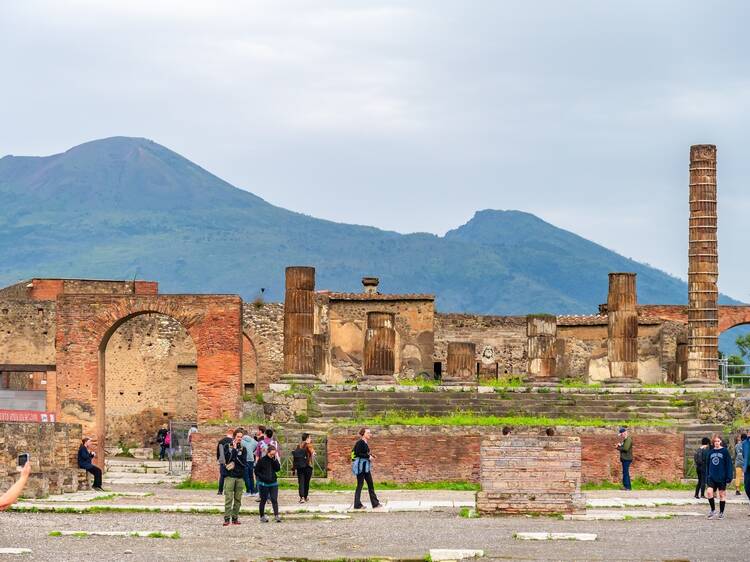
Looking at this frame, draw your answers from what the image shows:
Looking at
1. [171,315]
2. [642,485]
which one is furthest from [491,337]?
[642,485]

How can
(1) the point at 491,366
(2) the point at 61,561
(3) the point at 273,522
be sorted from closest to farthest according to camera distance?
(2) the point at 61,561 → (3) the point at 273,522 → (1) the point at 491,366

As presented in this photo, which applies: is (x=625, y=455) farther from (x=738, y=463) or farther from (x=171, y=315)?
(x=171, y=315)

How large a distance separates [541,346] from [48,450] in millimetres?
14892

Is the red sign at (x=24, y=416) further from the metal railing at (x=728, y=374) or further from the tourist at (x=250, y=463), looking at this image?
the metal railing at (x=728, y=374)

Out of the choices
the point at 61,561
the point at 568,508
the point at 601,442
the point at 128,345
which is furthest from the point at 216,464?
the point at 128,345

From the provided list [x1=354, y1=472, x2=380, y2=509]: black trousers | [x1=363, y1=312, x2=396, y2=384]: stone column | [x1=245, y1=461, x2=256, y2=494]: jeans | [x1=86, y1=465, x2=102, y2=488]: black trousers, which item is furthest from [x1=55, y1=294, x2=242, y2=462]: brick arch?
[x1=354, y1=472, x2=380, y2=509]: black trousers

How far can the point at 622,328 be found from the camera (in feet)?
132

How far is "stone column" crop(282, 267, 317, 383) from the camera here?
123 feet

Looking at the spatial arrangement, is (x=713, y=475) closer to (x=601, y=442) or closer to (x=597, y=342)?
(x=601, y=442)

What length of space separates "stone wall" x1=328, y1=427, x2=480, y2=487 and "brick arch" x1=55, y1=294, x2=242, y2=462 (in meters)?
4.06

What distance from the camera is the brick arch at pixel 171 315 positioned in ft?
111

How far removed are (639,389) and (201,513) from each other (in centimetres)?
1494

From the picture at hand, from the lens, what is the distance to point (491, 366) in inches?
2008

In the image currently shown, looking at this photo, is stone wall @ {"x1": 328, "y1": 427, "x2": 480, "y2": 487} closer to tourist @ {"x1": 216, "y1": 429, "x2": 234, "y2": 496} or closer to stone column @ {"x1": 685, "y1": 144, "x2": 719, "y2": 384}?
tourist @ {"x1": 216, "y1": 429, "x2": 234, "y2": 496}
